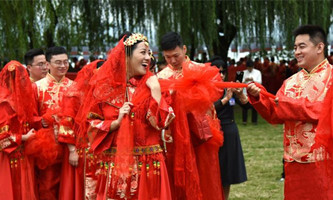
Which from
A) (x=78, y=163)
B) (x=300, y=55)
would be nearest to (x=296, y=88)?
(x=300, y=55)

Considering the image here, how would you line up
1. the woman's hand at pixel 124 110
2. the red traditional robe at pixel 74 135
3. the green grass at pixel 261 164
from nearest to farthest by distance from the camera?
the woman's hand at pixel 124 110, the red traditional robe at pixel 74 135, the green grass at pixel 261 164

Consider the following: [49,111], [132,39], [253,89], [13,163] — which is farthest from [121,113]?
[13,163]

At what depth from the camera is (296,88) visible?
13.7 feet

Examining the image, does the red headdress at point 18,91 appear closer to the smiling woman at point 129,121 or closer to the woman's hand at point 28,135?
the woman's hand at point 28,135

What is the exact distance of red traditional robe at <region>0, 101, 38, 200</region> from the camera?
4793 mm

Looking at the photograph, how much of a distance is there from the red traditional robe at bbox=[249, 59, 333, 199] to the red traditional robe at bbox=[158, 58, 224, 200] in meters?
0.64

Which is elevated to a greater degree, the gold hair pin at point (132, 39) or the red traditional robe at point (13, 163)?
the gold hair pin at point (132, 39)

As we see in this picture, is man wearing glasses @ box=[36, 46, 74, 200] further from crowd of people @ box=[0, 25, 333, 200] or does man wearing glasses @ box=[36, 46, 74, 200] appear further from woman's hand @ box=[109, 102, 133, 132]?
woman's hand @ box=[109, 102, 133, 132]

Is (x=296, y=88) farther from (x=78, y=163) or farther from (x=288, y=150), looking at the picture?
(x=78, y=163)

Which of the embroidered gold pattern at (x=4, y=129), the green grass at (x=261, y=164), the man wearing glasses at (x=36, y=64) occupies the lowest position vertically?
the green grass at (x=261, y=164)

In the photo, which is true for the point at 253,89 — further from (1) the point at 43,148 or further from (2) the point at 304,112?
(1) the point at 43,148

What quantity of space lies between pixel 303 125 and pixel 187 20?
24.3ft

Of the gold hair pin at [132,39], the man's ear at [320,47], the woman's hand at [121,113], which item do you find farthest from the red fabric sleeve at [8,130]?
the man's ear at [320,47]

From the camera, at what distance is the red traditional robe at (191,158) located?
14.1 feet
